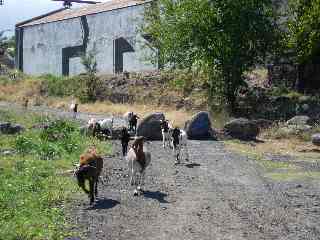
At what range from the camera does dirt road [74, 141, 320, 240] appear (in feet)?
46.0

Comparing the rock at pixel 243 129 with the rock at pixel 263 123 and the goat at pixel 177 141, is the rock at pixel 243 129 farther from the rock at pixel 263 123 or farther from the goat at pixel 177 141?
the goat at pixel 177 141

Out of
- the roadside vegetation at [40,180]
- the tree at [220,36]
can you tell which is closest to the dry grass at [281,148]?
the roadside vegetation at [40,180]

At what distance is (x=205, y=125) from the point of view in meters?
32.7

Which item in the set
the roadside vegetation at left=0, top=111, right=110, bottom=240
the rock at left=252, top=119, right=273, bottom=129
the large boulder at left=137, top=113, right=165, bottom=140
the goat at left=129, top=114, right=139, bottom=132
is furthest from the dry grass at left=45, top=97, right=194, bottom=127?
the roadside vegetation at left=0, top=111, right=110, bottom=240

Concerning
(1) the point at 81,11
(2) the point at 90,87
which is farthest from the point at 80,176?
(1) the point at 81,11

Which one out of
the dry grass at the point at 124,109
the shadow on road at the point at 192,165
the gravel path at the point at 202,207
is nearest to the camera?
the gravel path at the point at 202,207

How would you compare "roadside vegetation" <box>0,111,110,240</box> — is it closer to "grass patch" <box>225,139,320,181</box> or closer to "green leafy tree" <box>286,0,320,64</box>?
"grass patch" <box>225,139,320,181</box>

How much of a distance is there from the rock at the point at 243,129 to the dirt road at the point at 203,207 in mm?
9280

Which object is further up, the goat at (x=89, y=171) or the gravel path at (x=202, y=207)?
the goat at (x=89, y=171)

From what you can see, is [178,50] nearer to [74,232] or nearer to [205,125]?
[205,125]

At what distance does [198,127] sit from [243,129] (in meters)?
2.46

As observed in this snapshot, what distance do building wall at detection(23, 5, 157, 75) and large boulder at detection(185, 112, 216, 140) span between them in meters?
19.2

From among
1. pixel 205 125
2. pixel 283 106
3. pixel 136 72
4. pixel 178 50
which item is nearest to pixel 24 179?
pixel 205 125

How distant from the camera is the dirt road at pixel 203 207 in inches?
552
